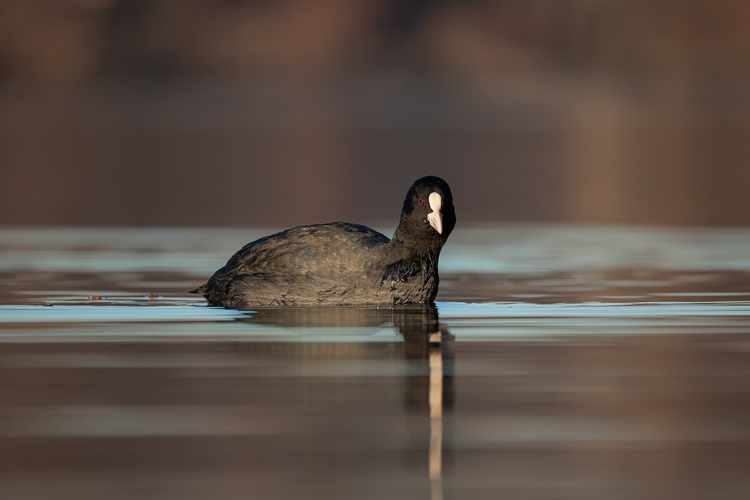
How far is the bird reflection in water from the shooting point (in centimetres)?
766

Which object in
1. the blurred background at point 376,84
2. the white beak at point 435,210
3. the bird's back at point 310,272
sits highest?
the blurred background at point 376,84

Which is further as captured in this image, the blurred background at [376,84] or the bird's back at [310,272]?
the blurred background at [376,84]

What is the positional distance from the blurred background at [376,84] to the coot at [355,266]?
50.1 meters

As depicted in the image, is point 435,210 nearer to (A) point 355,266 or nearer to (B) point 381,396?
(A) point 355,266

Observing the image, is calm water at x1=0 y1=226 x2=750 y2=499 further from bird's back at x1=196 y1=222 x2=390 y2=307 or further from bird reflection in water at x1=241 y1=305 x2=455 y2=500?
bird's back at x1=196 y1=222 x2=390 y2=307

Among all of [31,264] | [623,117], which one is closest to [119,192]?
[31,264]

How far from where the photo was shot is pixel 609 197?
1784 inches

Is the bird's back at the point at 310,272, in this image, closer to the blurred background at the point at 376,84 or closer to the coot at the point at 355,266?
the coot at the point at 355,266

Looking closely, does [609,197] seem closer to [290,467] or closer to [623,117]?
[290,467]

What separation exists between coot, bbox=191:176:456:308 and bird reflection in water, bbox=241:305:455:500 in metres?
0.14

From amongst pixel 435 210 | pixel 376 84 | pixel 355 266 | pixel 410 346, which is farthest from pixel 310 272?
pixel 376 84

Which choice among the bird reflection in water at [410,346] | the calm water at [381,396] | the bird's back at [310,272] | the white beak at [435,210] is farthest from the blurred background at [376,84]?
the calm water at [381,396]

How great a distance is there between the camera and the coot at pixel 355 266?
1308cm

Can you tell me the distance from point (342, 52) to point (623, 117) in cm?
2989
